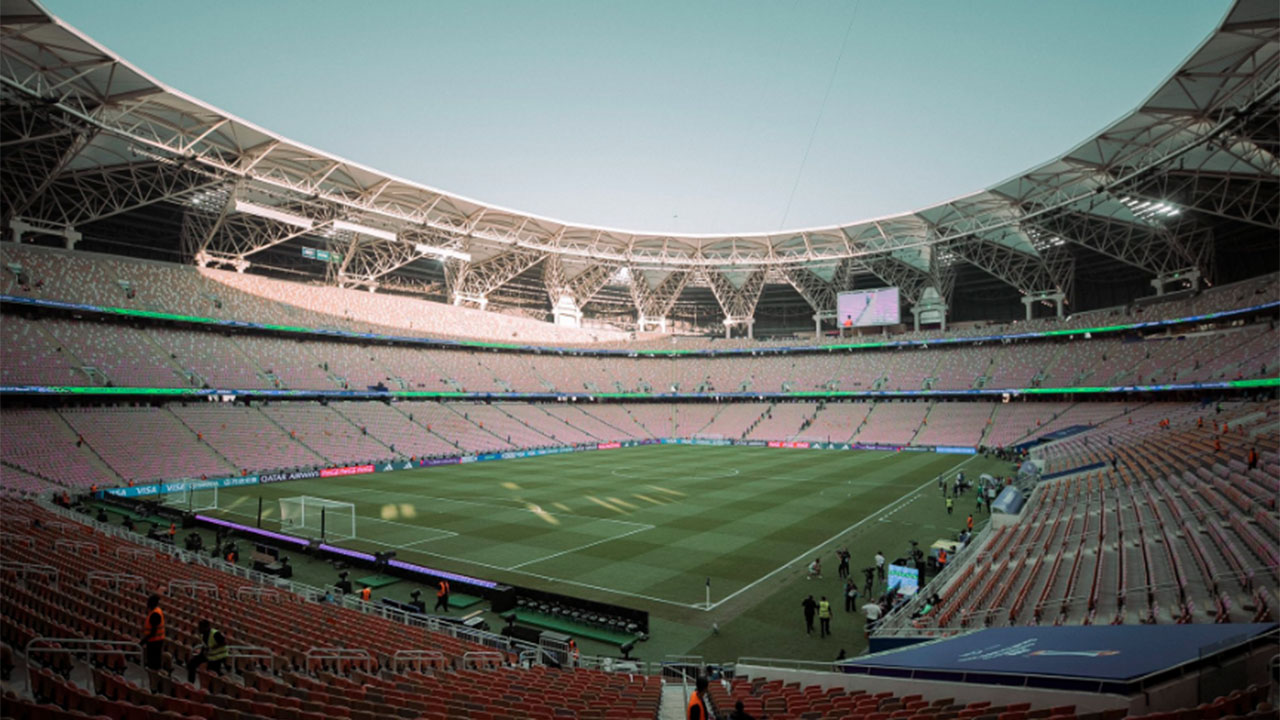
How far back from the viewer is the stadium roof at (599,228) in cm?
3027

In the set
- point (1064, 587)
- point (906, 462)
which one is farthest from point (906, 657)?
point (906, 462)

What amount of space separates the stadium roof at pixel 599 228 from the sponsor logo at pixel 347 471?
19.5 metres

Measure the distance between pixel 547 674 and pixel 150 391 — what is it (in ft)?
149

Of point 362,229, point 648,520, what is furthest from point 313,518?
point 362,229

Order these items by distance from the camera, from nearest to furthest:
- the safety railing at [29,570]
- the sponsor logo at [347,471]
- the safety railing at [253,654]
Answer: the safety railing at [253,654] → the safety railing at [29,570] → the sponsor logo at [347,471]

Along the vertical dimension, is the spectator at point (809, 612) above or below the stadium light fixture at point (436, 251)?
below

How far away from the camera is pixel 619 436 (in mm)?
68500

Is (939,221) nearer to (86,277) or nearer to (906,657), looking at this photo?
(906,657)

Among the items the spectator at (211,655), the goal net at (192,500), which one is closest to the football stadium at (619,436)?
the spectator at (211,655)

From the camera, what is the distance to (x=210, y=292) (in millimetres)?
52750

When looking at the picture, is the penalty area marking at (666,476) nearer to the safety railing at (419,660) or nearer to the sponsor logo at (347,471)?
the sponsor logo at (347,471)

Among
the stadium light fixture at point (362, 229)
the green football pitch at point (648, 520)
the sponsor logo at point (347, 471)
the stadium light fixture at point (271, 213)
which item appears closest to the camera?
the green football pitch at point (648, 520)

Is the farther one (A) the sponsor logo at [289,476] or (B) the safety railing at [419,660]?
(A) the sponsor logo at [289,476]

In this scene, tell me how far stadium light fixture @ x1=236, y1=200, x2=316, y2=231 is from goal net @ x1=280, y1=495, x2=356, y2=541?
27.6 m
